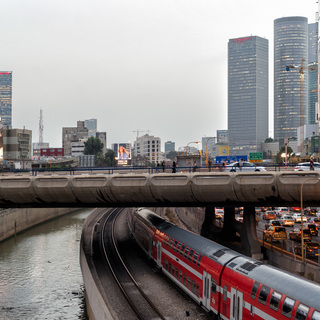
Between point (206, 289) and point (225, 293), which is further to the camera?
point (206, 289)

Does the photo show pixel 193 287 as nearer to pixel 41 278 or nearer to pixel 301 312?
pixel 301 312

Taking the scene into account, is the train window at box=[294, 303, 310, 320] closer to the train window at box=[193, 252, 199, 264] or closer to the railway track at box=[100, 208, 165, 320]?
the train window at box=[193, 252, 199, 264]

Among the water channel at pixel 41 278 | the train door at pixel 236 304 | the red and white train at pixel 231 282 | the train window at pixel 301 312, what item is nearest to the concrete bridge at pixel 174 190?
the red and white train at pixel 231 282

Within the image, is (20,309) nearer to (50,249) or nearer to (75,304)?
(75,304)

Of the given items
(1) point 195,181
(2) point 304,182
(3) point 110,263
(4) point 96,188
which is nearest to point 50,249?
(3) point 110,263

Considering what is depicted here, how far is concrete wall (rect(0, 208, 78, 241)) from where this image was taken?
6612 cm

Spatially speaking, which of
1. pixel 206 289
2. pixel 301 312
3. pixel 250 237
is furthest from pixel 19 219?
pixel 301 312

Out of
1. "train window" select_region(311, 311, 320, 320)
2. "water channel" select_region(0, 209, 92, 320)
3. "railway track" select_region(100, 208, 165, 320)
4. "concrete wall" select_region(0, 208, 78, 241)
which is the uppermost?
"train window" select_region(311, 311, 320, 320)

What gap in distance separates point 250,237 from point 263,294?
16335 millimetres

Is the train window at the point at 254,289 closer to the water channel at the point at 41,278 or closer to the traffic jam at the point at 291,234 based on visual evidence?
the traffic jam at the point at 291,234

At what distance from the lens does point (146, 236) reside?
133 ft

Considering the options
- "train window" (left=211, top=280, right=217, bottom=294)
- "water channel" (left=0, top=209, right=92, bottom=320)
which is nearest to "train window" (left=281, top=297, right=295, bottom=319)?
"train window" (left=211, top=280, right=217, bottom=294)

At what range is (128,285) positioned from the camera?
32.4 m

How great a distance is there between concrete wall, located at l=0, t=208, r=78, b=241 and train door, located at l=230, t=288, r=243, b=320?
51.1 metres
